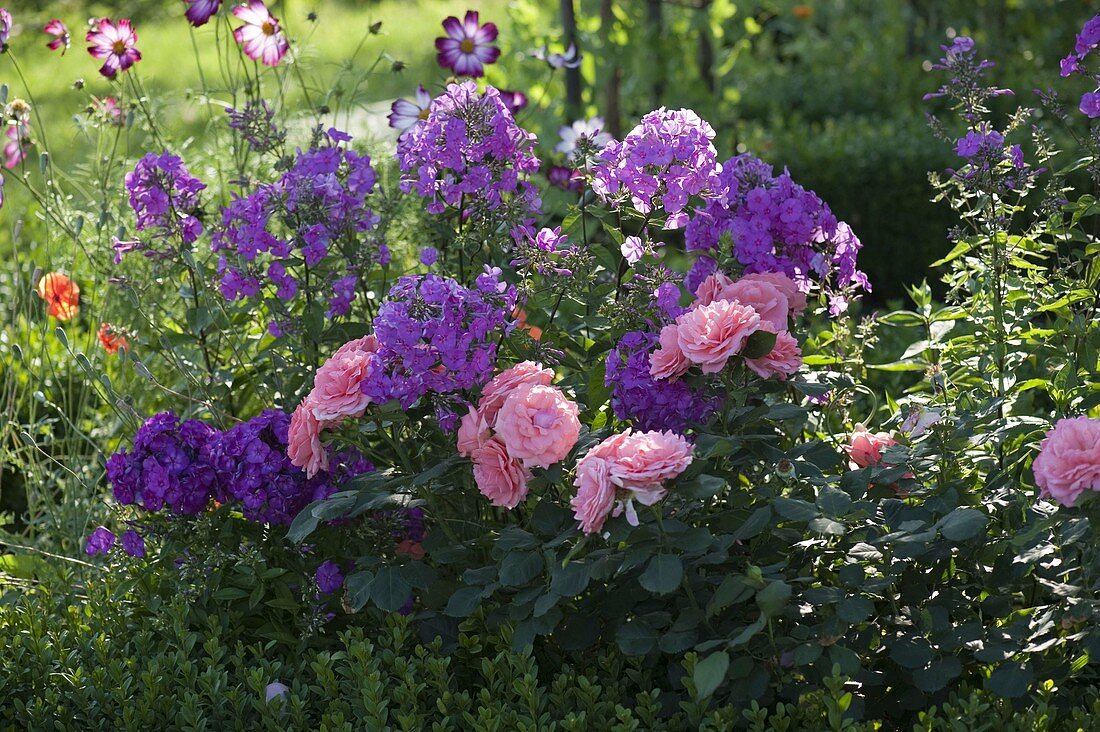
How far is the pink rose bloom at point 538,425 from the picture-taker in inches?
73.5

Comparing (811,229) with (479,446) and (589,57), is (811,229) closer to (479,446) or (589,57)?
(479,446)

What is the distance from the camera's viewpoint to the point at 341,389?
199 cm

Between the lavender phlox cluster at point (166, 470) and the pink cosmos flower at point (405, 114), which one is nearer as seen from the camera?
the lavender phlox cluster at point (166, 470)

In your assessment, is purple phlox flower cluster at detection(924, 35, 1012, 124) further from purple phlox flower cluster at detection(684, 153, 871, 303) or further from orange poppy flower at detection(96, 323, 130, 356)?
orange poppy flower at detection(96, 323, 130, 356)

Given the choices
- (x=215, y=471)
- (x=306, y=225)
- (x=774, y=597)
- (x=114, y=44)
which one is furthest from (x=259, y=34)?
(x=774, y=597)

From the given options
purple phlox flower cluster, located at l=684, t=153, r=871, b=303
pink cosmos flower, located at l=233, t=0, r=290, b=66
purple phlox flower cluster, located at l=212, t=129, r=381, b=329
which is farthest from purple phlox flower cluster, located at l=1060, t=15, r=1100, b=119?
pink cosmos flower, located at l=233, t=0, r=290, b=66

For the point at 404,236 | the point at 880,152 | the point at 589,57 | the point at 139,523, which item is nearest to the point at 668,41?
the point at 589,57

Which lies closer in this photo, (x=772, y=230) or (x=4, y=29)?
(x=772, y=230)

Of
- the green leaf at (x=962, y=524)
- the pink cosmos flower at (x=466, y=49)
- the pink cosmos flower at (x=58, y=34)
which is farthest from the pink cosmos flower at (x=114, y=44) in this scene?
the green leaf at (x=962, y=524)

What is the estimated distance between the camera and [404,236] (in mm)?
3299

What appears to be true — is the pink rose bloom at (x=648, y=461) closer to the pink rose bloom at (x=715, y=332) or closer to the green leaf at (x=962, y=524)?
the pink rose bloom at (x=715, y=332)

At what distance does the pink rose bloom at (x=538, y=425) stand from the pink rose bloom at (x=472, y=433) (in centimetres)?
5

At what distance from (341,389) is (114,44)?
1325mm

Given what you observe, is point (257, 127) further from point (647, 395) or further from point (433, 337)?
point (647, 395)
